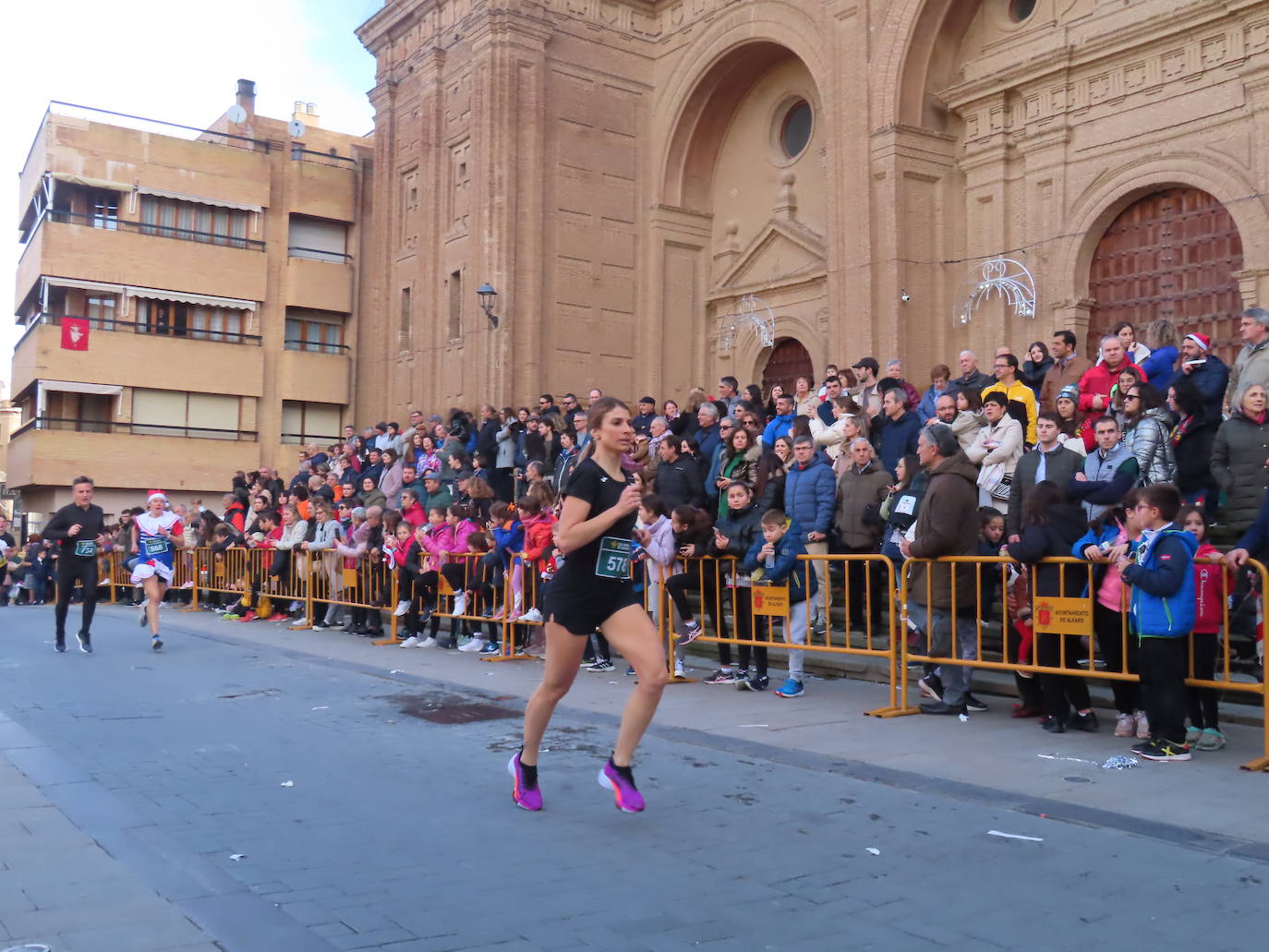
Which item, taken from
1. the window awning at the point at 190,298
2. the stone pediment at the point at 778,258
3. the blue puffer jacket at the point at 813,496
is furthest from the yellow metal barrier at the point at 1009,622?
the window awning at the point at 190,298

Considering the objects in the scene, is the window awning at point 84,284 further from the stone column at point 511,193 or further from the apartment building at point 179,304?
the stone column at point 511,193

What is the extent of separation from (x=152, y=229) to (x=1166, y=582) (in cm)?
3539

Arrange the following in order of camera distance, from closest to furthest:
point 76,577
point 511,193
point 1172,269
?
point 76,577
point 1172,269
point 511,193

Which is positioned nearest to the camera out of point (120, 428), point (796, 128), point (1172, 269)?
point (1172, 269)

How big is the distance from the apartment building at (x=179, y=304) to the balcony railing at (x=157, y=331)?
6 centimetres

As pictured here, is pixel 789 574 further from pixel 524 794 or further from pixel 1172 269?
pixel 1172 269

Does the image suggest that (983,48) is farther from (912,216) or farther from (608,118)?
(608,118)

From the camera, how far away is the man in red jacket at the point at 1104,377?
449 inches

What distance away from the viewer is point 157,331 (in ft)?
119

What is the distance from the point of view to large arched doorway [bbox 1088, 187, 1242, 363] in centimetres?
1694

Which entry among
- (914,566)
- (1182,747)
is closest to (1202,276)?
(914,566)

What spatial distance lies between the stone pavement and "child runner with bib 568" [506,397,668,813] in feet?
0.92

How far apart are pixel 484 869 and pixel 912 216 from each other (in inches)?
709

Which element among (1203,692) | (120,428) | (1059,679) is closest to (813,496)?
(1059,679)
